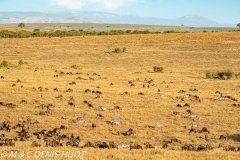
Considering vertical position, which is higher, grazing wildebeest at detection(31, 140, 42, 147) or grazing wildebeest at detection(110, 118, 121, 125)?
grazing wildebeest at detection(31, 140, 42, 147)

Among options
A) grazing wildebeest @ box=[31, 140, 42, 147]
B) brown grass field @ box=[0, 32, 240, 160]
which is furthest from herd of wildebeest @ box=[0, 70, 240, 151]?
brown grass field @ box=[0, 32, 240, 160]

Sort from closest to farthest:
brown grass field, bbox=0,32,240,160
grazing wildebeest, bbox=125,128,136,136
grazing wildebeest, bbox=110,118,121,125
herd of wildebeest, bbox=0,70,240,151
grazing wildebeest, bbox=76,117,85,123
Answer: herd of wildebeest, bbox=0,70,240,151 < brown grass field, bbox=0,32,240,160 < grazing wildebeest, bbox=125,128,136,136 < grazing wildebeest, bbox=110,118,121,125 < grazing wildebeest, bbox=76,117,85,123

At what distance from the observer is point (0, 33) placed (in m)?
88.5

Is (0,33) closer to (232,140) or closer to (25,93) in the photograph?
(25,93)

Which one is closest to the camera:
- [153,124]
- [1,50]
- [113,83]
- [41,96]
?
[153,124]

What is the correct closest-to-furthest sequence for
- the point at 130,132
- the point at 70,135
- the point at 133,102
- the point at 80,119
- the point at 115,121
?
the point at 70,135 < the point at 130,132 < the point at 115,121 < the point at 80,119 < the point at 133,102

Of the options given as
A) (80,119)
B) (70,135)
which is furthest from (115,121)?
(70,135)

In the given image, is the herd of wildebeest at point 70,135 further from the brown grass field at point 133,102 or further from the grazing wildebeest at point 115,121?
the brown grass field at point 133,102

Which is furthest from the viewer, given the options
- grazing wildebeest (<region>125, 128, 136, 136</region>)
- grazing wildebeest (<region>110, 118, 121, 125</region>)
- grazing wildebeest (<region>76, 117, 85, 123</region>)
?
grazing wildebeest (<region>76, 117, 85, 123</region>)

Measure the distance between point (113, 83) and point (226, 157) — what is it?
20004 mm

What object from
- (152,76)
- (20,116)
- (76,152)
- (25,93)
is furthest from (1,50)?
(76,152)

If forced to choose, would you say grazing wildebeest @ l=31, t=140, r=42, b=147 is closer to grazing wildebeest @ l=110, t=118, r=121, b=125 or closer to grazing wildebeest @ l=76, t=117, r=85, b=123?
grazing wildebeest @ l=76, t=117, r=85, b=123

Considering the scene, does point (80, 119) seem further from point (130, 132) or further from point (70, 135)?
point (130, 132)

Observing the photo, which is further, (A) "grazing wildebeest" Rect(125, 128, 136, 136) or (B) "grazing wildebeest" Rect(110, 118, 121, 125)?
(B) "grazing wildebeest" Rect(110, 118, 121, 125)
